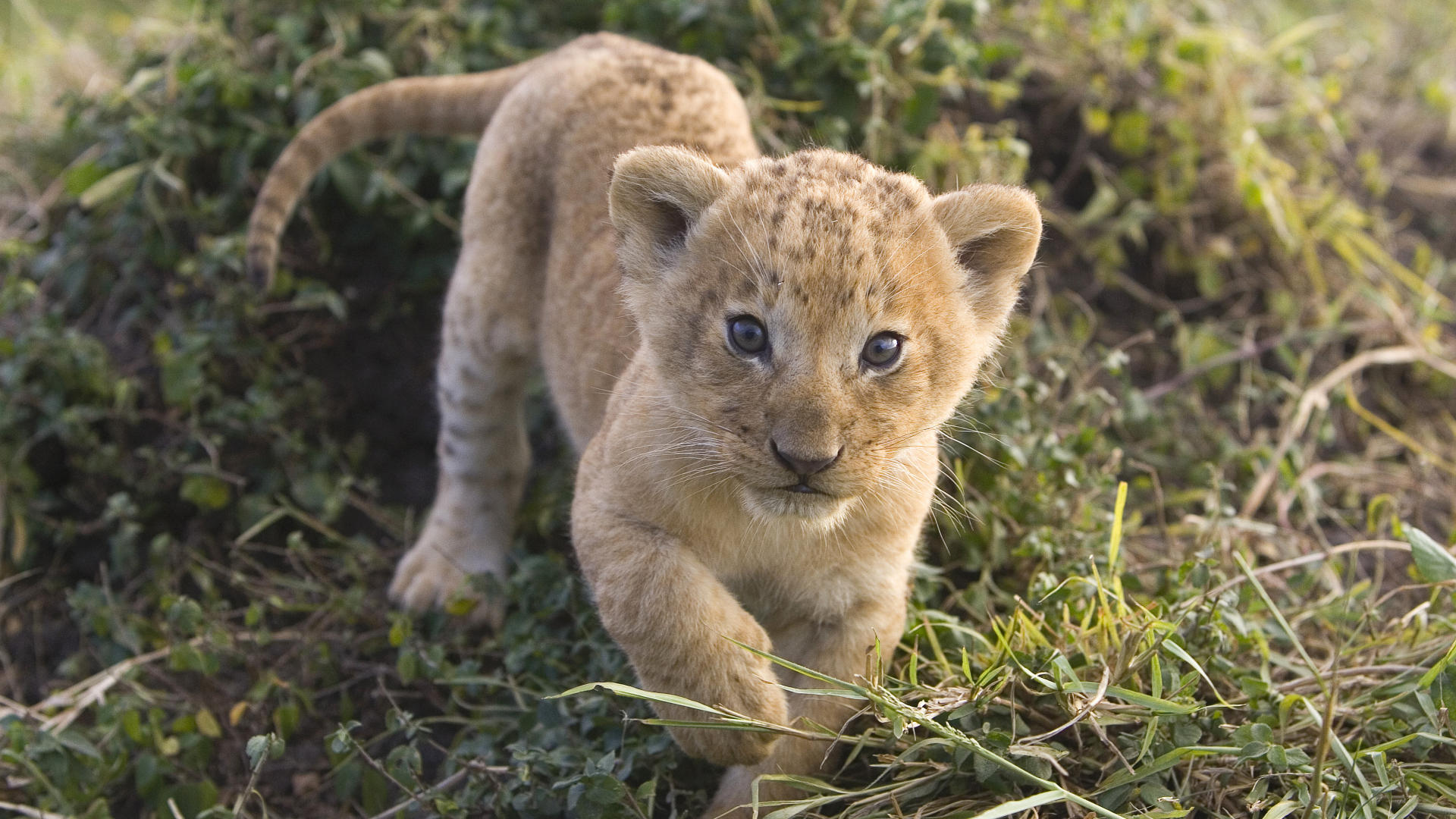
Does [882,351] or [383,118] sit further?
[383,118]

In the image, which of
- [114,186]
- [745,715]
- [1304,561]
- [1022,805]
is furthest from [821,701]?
[114,186]

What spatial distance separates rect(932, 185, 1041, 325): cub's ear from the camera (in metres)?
3.05

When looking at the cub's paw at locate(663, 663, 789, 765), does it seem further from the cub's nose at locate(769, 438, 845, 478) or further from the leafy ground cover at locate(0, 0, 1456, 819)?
the cub's nose at locate(769, 438, 845, 478)

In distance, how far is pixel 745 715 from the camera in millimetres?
2941

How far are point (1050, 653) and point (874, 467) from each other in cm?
83

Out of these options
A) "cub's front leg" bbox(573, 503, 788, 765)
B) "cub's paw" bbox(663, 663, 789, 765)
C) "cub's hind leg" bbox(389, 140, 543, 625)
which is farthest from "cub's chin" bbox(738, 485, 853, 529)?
"cub's hind leg" bbox(389, 140, 543, 625)

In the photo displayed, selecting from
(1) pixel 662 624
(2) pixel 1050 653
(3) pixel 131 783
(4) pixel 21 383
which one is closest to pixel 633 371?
(1) pixel 662 624

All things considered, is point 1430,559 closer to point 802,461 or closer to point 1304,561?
point 1304,561

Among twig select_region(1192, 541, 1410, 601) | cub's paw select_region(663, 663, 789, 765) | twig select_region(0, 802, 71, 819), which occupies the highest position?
cub's paw select_region(663, 663, 789, 765)

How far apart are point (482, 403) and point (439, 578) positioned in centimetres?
65

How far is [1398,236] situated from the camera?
6535 mm

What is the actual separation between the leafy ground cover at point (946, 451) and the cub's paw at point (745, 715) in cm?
20

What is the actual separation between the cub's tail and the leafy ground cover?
1.31 feet

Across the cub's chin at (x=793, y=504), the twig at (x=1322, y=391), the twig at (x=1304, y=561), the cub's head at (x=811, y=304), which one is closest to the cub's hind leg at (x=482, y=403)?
the cub's head at (x=811, y=304)
